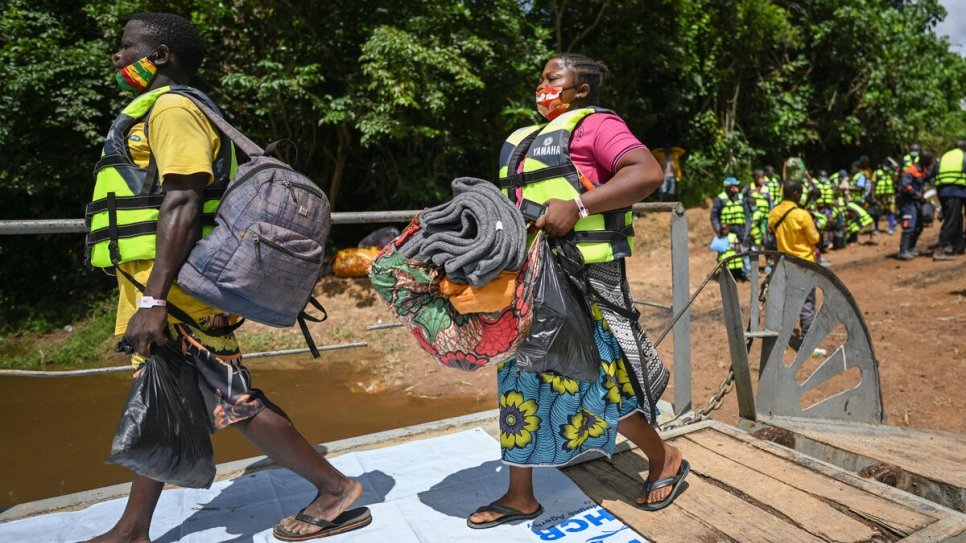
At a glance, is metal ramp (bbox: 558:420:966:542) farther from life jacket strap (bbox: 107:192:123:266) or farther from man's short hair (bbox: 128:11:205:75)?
man's short hair (bbox: 128:11:205:75)

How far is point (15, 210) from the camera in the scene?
1048 cm

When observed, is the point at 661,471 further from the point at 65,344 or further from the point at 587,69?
the point at 65,344

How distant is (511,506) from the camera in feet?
8.00

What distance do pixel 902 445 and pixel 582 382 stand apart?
219 centimetres

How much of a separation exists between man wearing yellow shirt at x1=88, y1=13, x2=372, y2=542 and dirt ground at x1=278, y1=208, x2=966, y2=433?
386cm

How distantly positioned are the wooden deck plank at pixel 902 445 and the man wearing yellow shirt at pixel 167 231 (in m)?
2.60

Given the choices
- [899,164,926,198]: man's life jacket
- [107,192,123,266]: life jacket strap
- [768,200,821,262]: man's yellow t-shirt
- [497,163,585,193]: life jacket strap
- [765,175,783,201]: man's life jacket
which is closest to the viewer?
[107,192,123,266]: life jacket strap

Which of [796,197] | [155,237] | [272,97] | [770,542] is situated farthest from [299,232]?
[272,97]

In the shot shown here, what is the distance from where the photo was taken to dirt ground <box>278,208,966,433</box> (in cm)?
565

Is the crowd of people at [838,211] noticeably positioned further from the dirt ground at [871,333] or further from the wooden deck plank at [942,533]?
the wooden deck plank at [942,533]

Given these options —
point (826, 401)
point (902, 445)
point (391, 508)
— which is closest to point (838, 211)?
point (826, 401)

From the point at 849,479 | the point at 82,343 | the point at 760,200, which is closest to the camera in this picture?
the point at 849,479

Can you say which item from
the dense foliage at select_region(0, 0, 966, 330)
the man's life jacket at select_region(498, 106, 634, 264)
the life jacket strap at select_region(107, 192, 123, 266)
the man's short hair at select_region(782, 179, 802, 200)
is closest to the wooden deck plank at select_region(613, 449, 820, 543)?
the man's life jacket at select_region(498, 106, 634, 264)

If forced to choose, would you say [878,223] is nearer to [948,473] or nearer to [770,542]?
[948,473]
